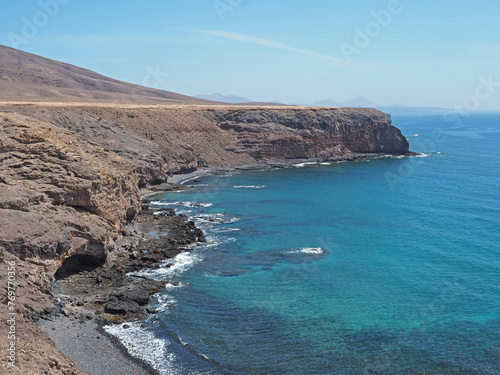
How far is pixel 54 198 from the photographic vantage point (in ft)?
125

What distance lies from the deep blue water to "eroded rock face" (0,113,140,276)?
7.06 meters

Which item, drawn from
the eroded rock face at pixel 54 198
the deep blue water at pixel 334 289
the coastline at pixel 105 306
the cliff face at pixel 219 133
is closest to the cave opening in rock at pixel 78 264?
the eroded rock face at pixel 54 198

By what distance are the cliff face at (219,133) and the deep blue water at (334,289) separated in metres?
16.6

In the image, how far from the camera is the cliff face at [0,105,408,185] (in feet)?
251

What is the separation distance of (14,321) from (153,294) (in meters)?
12.3

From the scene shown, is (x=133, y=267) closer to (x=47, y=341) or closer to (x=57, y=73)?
(x=47, y=341)

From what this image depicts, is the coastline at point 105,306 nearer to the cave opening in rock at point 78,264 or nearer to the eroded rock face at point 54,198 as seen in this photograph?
the cave opening in rock at point 78,264

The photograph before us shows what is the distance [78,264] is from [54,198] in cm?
570

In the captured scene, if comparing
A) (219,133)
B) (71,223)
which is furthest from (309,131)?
(71,223)

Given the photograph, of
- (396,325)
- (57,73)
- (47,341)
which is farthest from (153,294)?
(57,73)

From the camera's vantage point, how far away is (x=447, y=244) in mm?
46031

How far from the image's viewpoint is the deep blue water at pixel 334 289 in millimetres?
27016

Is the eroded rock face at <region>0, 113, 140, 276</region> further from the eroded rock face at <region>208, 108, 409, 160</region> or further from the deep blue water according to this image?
the eroded rock face at <region>208, 108, 409, 160</region>

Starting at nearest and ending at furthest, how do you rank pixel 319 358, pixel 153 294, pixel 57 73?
pixel 319 358 < pixel 153 294 < pixel 57 73
